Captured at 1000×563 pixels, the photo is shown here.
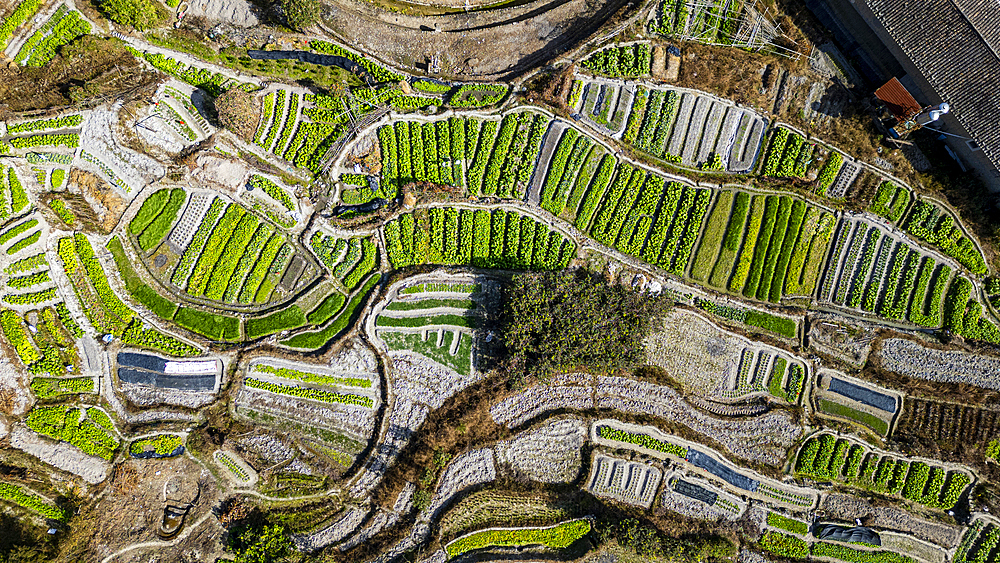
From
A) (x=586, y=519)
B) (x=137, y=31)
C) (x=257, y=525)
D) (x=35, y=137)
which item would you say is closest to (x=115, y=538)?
(x=257, y=525)

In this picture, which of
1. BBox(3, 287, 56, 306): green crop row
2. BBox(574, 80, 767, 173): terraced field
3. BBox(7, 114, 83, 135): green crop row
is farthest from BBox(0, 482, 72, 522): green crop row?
BBox(574, 80, 767, 173): terraced field

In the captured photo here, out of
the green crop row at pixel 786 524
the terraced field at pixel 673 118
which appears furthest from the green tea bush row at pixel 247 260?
the green crop row at pixel 786 524

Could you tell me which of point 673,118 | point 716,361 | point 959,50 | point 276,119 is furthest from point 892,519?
point 276,119

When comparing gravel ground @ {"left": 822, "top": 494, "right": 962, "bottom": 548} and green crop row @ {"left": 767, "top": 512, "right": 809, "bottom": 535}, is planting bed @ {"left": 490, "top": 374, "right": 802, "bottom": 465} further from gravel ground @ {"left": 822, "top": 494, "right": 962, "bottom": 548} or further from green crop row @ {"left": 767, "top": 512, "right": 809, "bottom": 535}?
gravel ground @ {"left": 822, "top": 494, "right": 962, "bottom": 548}

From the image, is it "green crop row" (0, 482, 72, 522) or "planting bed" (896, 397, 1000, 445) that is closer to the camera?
"green crop row" (0, 482, 72, 522)

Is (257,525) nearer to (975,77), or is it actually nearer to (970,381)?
(970,381)

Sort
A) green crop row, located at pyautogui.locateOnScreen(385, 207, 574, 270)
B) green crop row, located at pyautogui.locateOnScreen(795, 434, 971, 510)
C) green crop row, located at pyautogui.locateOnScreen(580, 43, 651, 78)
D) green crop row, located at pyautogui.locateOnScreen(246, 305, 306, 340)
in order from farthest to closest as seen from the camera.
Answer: green crop row, located at pyautogui.locateOnScreen(580, 43, 651, 78) < green crop row, located at pyautogui.locateOnScreen(385, 207, 574, 270) < green crop row, located at pyautogui.locateOnScreen(246, 305, 306, 340) < green crop row, located at pyautogui.locateOnScreen(795, 434, 971, 510)

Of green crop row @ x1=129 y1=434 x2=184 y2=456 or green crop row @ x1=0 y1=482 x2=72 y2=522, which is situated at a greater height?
green crop row @ x1=129 y1=434 x2=184 y2=456
